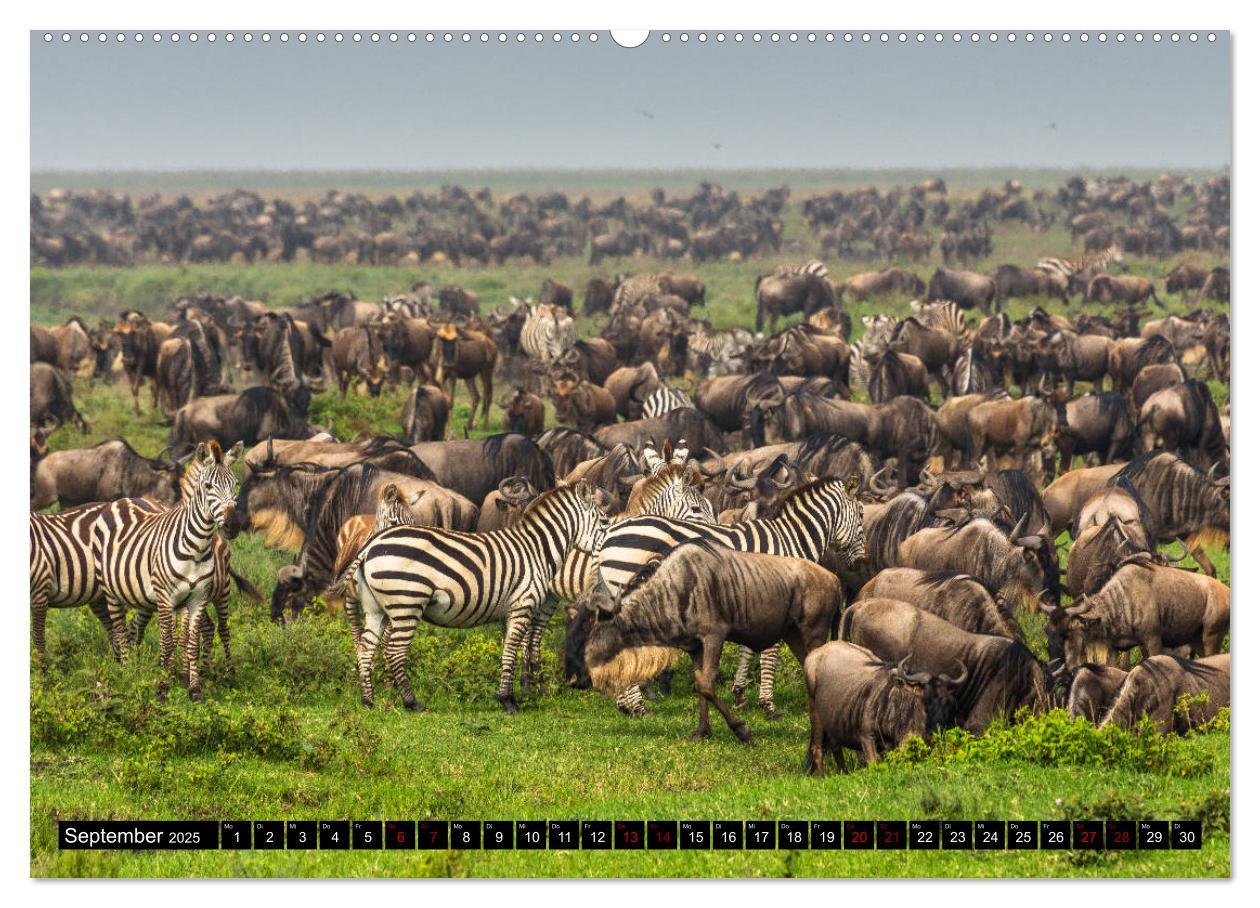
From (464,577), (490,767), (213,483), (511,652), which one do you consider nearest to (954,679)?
(490,767)

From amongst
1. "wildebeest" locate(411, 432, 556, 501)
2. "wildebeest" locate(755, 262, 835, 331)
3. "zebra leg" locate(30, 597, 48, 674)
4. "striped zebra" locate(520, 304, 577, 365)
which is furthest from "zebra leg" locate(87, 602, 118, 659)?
"wildebeest" locate(755, 262, 835, 331)

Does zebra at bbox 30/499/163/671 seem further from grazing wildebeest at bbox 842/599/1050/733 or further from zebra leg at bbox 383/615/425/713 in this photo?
grazing wildebeest at bbox 842/599/1050/733

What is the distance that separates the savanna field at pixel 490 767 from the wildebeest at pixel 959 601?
5.25ft

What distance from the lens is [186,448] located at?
2648 centimetres

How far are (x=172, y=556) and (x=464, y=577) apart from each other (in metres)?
2.68

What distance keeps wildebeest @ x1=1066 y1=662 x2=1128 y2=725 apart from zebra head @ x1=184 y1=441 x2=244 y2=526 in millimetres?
7463

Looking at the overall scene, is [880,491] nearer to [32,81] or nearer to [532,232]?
[32,81]

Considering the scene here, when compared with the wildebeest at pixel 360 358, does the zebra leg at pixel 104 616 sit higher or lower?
lower

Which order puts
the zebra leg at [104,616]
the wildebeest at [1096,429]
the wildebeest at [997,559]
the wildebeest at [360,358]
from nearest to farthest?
the zebra leg at [104,616] → the wildebeest at [997,559] → the wildebeest at [1096,429] → the wildebeest at [360,358]

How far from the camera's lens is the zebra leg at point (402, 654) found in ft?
50.0

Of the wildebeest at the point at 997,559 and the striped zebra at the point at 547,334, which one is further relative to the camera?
the striped zebra at the point at 547,334

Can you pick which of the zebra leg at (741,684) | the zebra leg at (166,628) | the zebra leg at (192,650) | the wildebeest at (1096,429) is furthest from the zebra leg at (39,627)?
the wildebeest at (1096,429)

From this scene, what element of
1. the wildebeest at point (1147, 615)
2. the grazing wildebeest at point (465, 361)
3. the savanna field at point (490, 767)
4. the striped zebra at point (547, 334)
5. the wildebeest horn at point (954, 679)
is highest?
the striped zebra at point (547, 334)

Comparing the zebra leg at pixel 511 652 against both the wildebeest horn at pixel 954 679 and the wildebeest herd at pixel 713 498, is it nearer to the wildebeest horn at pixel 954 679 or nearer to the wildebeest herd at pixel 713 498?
the wildebeest herd at pixel 713 498
